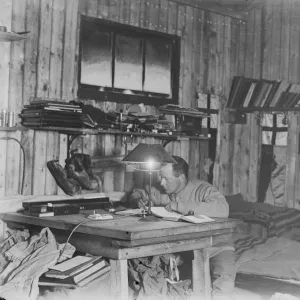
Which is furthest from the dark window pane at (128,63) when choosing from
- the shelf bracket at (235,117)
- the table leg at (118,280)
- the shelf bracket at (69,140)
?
the table leg at (118,280)

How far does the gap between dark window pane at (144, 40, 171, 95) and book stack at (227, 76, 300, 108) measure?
106 cm

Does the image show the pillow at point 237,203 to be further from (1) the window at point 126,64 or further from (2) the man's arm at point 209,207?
(2) the man's arm at point 209,207

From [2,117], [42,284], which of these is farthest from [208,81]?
[42,284]

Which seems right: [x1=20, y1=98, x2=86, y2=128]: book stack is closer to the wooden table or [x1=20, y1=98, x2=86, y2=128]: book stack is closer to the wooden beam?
the wooden table

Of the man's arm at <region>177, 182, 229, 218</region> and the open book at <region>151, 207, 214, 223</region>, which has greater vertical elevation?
the man's arm at <region>177, 182, 229, 218</region>

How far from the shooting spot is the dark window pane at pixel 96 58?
5.34 m

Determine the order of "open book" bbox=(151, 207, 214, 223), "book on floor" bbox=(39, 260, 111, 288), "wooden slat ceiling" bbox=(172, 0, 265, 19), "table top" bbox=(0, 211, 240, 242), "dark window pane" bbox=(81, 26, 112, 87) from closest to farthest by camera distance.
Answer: "book on floor" bbox=(39, 260, 111, 288) < "table top" bbox=(0, 211, 240, 242) < "open book" bbox=(151, 207, 214, 223) < "dark window pane" bbox=(81, 26, 112, 87) < "wooden slat ceiling" bbox=(172, 0, 265, 19)

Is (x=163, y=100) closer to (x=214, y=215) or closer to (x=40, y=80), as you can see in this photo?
(x=40, y=80)

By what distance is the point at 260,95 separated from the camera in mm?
6723

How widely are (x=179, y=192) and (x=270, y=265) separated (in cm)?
98

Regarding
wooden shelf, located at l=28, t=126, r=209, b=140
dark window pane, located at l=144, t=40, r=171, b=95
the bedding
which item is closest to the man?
the bedding

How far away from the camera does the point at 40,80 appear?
4.98 m

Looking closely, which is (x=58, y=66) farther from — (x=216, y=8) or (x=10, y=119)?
(x=216, y=8)

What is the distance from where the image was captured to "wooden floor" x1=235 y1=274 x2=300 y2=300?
4468 mm
